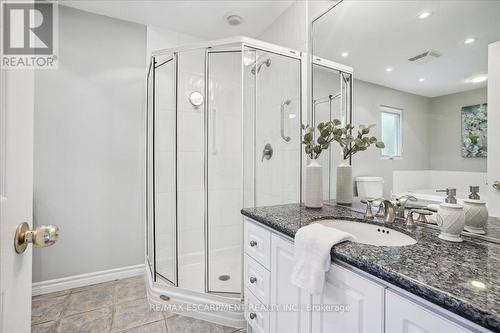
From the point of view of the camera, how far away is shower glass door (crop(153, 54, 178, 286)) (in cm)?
221

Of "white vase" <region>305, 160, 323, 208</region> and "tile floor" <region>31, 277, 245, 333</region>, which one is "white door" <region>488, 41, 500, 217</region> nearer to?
"white vase" <region>305, 160, 323, 208</region>

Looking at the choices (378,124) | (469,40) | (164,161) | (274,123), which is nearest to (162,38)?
(164,161)

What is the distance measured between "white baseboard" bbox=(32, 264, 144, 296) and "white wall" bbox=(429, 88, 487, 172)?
2.58m

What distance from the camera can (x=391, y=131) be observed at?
1.30m

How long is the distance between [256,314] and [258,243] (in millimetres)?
405

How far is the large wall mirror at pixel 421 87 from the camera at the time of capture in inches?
39.1

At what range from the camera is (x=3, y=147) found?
0.49 m

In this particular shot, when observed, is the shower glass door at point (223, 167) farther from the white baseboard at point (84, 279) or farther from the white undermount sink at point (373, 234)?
the white undermount sink at point (373, 234)

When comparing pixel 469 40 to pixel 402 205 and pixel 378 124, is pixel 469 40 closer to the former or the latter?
pixel 378 124

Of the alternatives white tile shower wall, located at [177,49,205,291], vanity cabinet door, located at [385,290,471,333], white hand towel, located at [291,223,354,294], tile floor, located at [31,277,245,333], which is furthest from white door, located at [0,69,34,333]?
white tile shower wall, located at [177,49,205,291]

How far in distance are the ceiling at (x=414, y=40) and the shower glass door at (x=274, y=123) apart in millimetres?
442

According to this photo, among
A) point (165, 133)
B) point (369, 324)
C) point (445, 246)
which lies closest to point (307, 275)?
point (369, 324)

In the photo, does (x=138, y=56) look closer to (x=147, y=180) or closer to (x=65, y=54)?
(x=65, y=54)

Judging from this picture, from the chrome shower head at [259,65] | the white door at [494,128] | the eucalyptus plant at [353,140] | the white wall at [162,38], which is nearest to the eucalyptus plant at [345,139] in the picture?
the eucalyptus plant at [353,140]
